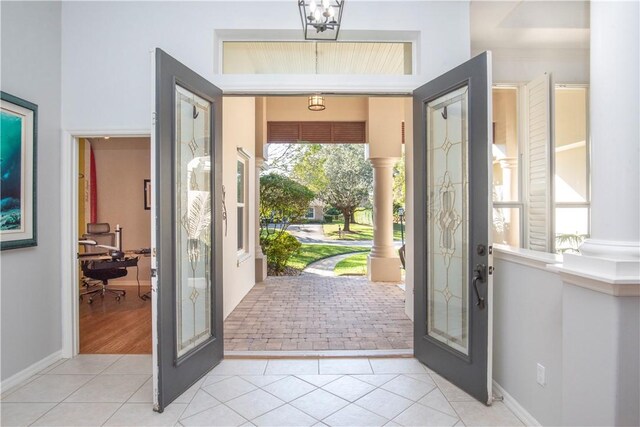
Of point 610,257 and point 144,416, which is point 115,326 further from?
point 610,257

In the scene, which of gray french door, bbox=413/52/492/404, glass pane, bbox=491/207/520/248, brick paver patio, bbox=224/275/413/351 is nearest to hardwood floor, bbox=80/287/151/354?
brick paver patio, bbox=224/275/413/351

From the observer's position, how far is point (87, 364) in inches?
121

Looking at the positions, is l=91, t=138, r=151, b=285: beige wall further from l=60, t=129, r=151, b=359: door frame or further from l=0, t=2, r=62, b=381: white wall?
l=0, t=2, r=62, b=381: white wall

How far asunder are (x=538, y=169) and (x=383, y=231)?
3339 millimetres

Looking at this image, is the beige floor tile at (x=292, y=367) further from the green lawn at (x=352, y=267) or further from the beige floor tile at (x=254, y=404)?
the green lawn at (x=352, y=267)

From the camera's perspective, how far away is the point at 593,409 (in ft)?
5.39

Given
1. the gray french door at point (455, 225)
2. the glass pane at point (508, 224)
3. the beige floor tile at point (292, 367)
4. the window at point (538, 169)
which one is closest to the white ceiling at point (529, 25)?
the window at point (538, 169)

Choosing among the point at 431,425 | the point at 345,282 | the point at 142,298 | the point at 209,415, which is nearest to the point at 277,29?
the point at 209,415

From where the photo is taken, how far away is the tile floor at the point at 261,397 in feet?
7.46

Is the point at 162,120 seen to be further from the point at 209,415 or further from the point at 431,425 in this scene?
the point at 431,425

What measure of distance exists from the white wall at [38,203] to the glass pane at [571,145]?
15.9ft

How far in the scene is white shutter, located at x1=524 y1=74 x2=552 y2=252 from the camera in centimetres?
363

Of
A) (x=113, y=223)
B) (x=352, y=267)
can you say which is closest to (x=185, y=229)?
(x=113, y=223)

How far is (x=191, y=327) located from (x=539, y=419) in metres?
2.37
